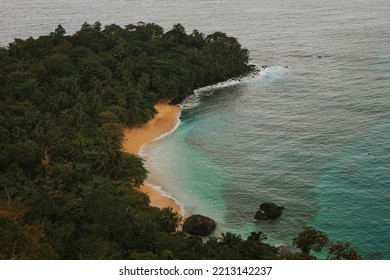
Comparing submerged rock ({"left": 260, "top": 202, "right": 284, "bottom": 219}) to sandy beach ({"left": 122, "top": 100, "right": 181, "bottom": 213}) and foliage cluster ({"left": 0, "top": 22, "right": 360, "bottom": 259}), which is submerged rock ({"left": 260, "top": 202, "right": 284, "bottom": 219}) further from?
sandy beach ({"left": 122, "top": 100, "right": 181, "bottom": 213})

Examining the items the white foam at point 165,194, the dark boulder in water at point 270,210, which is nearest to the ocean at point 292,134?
the white foam at point 165,194

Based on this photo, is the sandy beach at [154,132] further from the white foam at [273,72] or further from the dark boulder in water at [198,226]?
the white foam at [273,72]

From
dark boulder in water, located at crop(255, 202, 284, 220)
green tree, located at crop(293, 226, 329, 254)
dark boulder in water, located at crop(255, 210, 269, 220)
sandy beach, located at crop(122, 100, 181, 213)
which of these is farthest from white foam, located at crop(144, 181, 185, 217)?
green tree, located at crop(293, 226, 329, 254)

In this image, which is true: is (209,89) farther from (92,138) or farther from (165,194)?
(165,194)

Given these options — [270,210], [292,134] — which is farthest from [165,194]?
[292,134]
